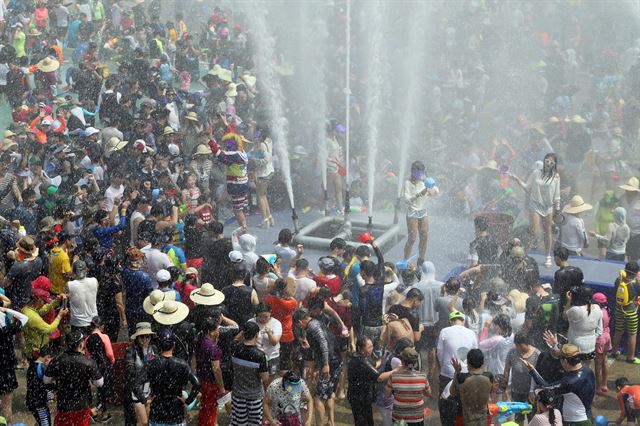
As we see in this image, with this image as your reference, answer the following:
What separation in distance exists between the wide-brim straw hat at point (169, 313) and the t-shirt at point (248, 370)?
3.00 feet

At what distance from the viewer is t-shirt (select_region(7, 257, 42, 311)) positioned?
10516mm

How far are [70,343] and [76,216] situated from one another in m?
4.83

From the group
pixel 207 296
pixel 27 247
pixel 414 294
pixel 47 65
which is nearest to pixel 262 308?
pixel 207 296

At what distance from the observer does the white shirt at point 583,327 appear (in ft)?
31.8

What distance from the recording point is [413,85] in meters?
23.4

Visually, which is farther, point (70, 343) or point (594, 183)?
point (594, 183)

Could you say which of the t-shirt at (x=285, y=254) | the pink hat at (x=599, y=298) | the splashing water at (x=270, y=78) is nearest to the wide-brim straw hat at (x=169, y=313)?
the t-shirt at (x=285, y=254)

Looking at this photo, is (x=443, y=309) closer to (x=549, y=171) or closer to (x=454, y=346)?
(x=454, y=346)

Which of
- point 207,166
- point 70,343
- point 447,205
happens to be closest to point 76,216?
point 207,166

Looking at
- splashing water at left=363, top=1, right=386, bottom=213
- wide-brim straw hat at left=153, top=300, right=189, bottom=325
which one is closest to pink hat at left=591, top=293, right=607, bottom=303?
wide-brim straw hat at left=153, top=300, right=189, bottom=325

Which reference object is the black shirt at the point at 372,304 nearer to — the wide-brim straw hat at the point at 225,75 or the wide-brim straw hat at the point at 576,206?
the wide-brim straw hat at the point at 576,206

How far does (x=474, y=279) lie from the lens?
1192 centimetres

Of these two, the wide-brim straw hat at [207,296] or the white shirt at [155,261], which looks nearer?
the wide-brim straw hat at [207,296]

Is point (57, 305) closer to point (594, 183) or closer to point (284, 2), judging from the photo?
point (594, 183)
